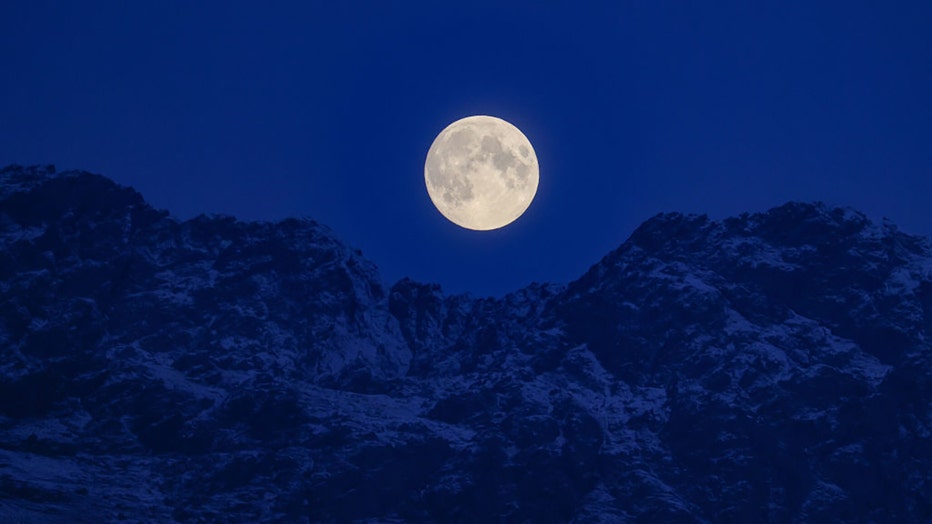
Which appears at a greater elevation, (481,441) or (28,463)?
(481,441)

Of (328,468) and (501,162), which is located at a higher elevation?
(501,162)

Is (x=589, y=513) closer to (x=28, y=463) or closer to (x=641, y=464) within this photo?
(x=641, y=464)

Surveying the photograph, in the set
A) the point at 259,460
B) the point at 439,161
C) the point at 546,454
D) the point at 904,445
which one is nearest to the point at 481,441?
the point at 546,454

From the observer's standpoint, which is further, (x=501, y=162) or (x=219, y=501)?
(x=219, y=501)

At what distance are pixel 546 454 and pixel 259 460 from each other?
51.0 m

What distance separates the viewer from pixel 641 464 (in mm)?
195875

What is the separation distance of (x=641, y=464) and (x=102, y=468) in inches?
3730

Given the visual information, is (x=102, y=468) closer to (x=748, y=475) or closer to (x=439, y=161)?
(x=439, y=161)

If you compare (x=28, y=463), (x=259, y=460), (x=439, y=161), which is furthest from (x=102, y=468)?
(x=439, y=161)

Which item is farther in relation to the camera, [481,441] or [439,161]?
[481,441]

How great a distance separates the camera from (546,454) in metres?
194

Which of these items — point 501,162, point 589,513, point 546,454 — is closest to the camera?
point 501,162

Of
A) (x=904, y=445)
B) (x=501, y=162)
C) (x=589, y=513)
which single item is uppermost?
(x=501, y=162)

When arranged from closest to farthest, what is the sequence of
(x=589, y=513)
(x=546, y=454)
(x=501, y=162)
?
(x=501, y=162)
(x=589, y=513)
(x=546, y=454)
